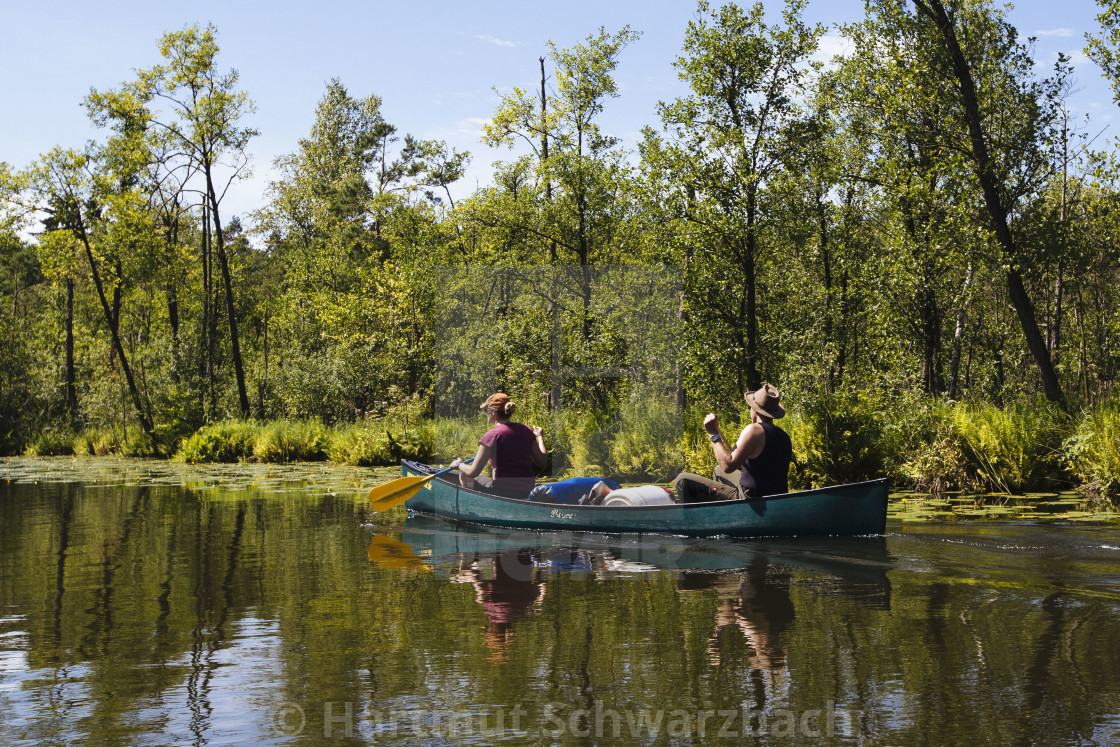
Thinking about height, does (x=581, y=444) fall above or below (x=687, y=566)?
above

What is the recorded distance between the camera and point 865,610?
6.20m

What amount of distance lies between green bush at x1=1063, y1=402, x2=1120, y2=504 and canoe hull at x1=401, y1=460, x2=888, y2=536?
3.85m

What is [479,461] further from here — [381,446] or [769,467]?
[381,446]

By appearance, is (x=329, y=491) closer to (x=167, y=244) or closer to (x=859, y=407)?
(x=859, y=407)

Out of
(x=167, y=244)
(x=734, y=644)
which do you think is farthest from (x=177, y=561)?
(x=167, y=244)

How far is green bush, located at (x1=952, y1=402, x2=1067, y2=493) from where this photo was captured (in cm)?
1264

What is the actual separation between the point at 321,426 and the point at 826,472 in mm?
15728

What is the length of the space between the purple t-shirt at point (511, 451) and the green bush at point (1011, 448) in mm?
6419

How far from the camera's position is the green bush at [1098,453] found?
1083cm

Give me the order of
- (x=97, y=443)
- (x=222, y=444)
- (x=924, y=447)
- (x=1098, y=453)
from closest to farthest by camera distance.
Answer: (x=1098, y=453), (x=924, y=447), (x=222, y=444), (x=97, y=443)

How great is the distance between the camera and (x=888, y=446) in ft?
45.3

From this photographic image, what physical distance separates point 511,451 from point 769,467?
3.09m

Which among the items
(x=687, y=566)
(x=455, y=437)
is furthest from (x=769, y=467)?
(x=455, y=437)

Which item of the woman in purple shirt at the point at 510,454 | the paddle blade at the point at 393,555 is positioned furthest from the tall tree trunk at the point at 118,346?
the woman in purple shirt at the point at 510,454
